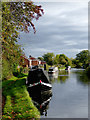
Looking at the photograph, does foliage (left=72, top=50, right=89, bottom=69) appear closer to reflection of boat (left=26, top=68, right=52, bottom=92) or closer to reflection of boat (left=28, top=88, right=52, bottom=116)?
reflection of boat (left=26, top=68, right=52, bottom=92)

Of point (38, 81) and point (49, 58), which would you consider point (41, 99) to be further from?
point (49, 58)

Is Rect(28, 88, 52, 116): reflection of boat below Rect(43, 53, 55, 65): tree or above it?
below

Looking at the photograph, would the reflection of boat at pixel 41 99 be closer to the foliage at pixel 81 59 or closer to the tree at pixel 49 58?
the tree at pixel 49 58

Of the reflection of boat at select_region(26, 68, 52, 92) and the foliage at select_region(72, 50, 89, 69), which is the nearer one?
the reflection of boat at select_region(26, 68, 52, 92)

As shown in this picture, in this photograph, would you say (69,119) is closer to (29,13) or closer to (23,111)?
(23,111)

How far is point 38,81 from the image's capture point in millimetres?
18312

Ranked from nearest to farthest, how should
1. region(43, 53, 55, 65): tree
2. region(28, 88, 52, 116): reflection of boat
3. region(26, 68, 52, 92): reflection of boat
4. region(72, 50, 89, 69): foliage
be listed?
region(28, 88, 52, 116): reflection of boat
region(26, 68, 52, 92): reflection of boat
region(43, 53, 55, 65): tree
region(72, 50, 89, 69): foliage

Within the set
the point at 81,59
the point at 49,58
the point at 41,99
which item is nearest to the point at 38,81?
the point at 41,99

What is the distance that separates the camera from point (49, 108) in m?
13.1

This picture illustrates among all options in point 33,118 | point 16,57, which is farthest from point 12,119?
point 16,57

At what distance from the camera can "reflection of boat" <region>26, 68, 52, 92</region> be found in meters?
17.3

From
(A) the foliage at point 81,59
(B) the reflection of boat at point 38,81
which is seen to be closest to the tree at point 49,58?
(A) the foliage at point 81,59

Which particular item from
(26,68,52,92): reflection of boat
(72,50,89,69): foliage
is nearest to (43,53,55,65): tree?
(72,50,89,69): foliage

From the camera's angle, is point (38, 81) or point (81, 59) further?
point (81, 59)
